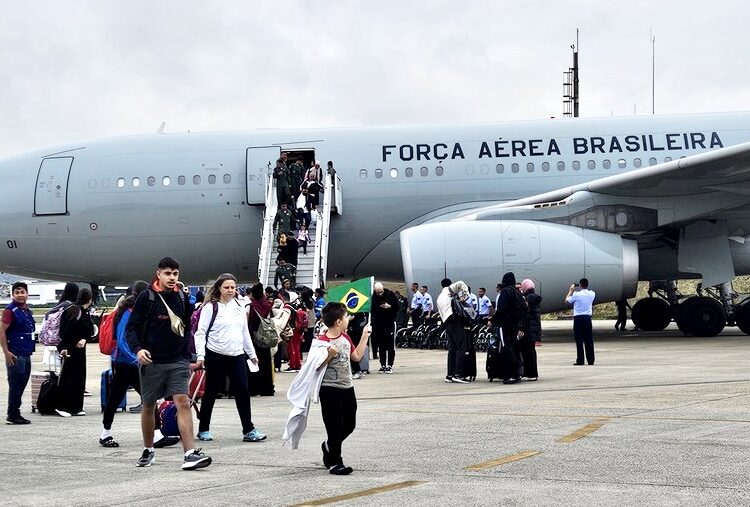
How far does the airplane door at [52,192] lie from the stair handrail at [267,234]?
14.4ft

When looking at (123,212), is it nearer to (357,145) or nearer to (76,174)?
(76,174)

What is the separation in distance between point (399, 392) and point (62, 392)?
13.1 feet

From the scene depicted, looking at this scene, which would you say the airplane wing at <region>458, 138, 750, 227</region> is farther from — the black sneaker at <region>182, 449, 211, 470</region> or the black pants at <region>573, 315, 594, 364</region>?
the black sneaker at <region>182, 449, 211, 470</region>

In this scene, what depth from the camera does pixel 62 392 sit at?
41.2 feet

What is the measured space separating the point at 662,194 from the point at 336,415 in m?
15.4

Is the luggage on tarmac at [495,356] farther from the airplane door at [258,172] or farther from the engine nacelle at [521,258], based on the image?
the airplane door at [258,172]

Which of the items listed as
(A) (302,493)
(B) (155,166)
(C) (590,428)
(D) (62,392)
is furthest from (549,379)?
(B) (155,166)

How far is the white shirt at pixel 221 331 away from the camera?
10.1 metres

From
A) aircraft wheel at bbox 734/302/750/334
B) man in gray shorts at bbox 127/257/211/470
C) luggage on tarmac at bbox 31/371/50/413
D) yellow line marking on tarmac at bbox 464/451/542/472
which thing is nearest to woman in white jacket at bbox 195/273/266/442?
man in gray shorts at bbox 127/257/211/470

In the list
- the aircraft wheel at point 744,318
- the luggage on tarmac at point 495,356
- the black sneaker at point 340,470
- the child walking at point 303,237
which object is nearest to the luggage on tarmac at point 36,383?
the luggage on tarmac at point 495,356

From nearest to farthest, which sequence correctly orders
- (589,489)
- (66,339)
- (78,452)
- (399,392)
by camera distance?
1. (589,489)
2. (78,452)
3. (66,339)
4. (399,392)

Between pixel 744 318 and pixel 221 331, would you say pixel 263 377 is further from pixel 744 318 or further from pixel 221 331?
pixel 744 318

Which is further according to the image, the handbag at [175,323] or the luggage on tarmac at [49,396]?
the luggage on tarmac at [49,396]

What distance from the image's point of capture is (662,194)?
74.2 feet
